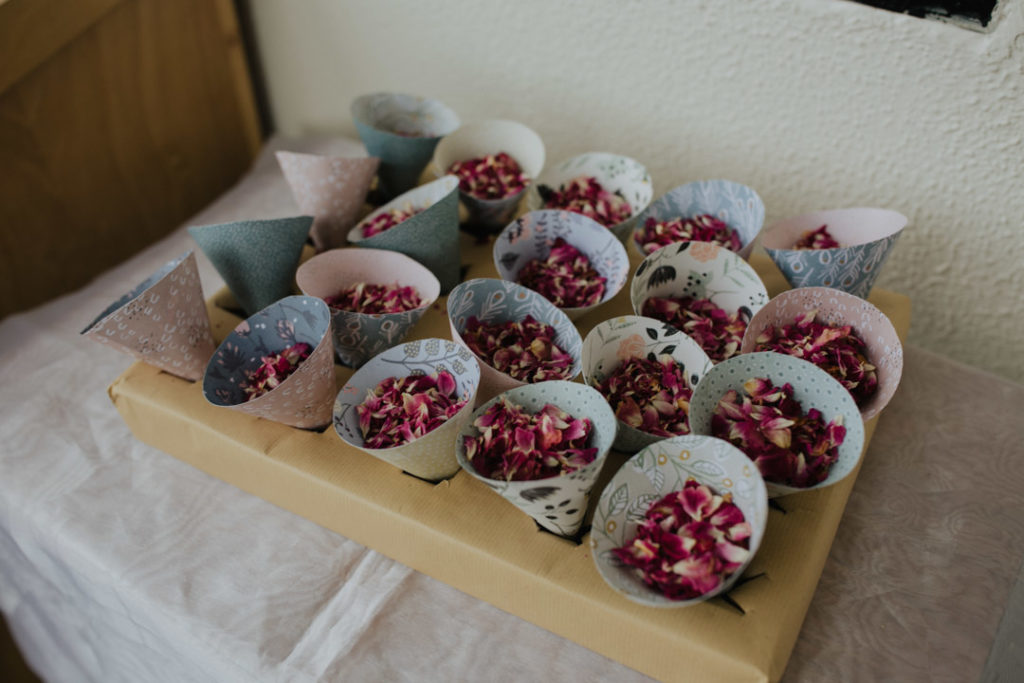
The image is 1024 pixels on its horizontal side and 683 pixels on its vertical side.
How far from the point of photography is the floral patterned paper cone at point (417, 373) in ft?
1.80

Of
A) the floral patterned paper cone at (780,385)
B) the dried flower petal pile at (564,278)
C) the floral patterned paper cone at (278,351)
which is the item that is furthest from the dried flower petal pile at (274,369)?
the floral patterned paper cone at (780,385)

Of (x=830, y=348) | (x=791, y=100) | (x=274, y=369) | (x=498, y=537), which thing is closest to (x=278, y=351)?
(x=274, y=369)

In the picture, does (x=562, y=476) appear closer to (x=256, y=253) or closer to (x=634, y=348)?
(x=634, y=348)

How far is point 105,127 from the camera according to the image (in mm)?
987

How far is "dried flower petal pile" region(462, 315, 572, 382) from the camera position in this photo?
617 millimetres

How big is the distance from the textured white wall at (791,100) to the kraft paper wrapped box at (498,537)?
0.65 ft

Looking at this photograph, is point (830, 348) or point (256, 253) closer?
point (830, 348)

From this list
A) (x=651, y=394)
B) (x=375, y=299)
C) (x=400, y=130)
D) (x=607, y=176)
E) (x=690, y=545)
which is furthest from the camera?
(x=400, y=130)

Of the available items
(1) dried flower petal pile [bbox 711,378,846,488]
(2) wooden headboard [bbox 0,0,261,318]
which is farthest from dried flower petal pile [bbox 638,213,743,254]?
(2) wooden headboard [bbox 0,0,261,318]

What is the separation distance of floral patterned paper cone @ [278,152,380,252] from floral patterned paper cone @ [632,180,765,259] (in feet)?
0.98

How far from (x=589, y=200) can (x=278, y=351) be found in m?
0.36

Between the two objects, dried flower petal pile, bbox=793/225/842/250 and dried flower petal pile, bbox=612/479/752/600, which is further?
dried flower petal pile, bbox=793/225/842/250

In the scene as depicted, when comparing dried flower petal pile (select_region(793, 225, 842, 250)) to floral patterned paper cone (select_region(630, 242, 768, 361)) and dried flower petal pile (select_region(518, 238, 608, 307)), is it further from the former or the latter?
dried flower petal pile (select_region(518, 238, 608, 307))

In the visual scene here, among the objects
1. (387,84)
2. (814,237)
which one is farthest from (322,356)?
(387,84)
